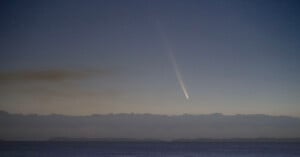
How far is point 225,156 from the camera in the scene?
52625 millimetres

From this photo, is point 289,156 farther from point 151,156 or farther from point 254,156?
point 151,156

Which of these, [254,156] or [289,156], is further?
[254,156]

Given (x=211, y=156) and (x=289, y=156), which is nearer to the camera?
(x=289, y=156)

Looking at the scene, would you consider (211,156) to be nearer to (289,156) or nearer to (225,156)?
(225,156)

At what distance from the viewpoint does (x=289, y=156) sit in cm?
4738

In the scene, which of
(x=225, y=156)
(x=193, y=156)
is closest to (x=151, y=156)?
(x=193, y=156)

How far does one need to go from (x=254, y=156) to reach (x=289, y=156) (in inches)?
184

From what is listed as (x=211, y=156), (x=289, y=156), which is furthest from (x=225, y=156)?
(x=289, y=156)

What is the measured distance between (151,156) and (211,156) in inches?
313

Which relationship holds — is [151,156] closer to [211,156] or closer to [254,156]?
[211,156]

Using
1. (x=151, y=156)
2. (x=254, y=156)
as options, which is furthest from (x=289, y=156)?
(x=151, y=156)

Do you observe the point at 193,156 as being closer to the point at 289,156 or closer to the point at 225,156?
the point at 225,156

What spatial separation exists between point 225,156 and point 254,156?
3822mm

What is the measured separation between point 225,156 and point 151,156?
9768 millimetres
